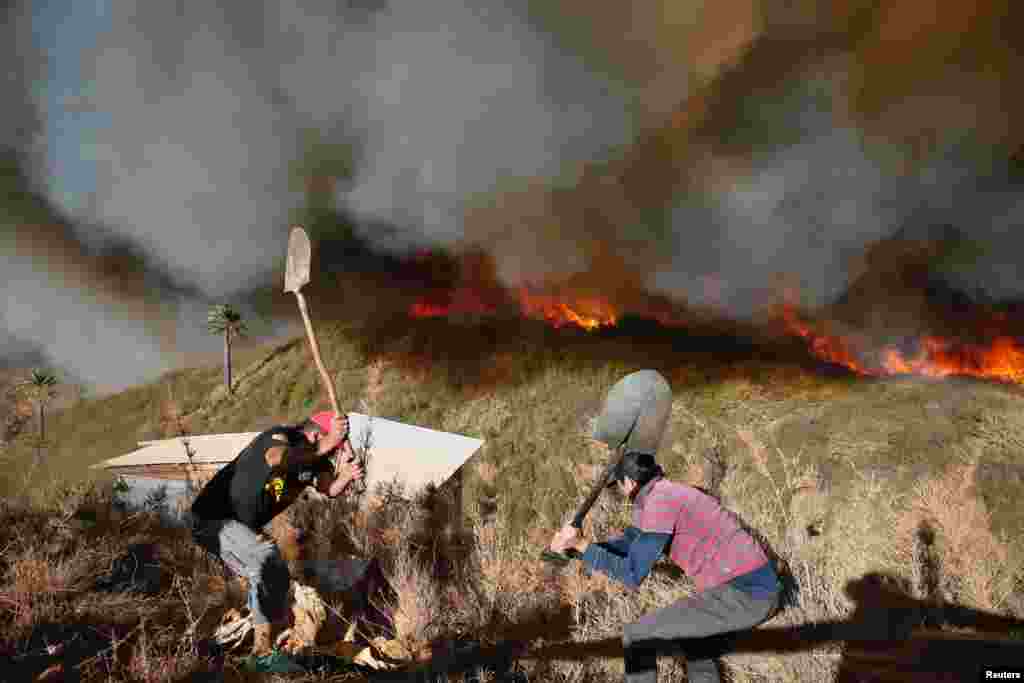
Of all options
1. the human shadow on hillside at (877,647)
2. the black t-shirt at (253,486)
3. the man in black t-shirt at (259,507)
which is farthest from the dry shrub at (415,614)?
the black t-shirt at (253,486)

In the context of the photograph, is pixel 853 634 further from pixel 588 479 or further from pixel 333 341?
pixel 333 341

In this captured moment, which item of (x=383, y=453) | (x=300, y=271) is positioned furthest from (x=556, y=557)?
(x=383, y=453)

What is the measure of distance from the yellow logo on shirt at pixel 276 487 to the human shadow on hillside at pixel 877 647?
4.15 ft

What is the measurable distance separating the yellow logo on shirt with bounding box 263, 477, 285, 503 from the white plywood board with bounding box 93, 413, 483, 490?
3.27 meters

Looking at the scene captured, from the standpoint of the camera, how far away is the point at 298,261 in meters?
4.27

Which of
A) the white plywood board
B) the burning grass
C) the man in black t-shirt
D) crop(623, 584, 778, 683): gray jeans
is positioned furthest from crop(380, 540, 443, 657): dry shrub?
the white plywood board

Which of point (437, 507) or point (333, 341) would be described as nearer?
point (437, 507)

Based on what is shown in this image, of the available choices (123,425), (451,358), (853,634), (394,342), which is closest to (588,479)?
(853,634)

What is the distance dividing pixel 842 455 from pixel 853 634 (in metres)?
5.23

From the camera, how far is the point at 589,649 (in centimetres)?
387

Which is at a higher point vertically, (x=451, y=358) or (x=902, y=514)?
(x=451, y=358)

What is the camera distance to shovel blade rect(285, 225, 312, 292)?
13.8ft

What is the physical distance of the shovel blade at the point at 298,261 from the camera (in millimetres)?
4207

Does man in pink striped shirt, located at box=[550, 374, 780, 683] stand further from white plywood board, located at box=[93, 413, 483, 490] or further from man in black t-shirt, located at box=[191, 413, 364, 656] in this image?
white plywood board, located at box=[93, 413, 483, 490]
